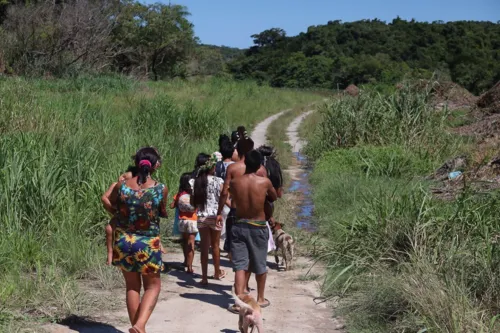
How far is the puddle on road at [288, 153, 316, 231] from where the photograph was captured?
1217cm

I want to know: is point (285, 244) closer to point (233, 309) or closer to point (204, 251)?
point (204, 251)

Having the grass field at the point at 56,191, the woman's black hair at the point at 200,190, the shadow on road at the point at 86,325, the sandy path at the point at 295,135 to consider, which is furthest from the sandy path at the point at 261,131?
the shadow on road at the point at 86,325

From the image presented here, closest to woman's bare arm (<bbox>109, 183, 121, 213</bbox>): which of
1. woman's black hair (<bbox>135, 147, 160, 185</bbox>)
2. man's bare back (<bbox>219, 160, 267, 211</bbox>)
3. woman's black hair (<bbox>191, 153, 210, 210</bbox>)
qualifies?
woman's black hair (<bbox>135, 147, 160, 185</bbox>)

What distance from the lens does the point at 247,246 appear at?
6.87m

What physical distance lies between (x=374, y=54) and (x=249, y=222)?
7367 cm

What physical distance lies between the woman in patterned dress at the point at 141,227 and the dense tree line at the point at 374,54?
37389 millimetres

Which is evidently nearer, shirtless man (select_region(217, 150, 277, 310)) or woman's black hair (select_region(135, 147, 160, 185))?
woman's black hair (select_region(135, 147, 160, 185))

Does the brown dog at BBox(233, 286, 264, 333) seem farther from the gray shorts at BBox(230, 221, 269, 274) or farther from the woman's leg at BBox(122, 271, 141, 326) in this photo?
the gray shorts at BBox(230, 221, 269, 274)

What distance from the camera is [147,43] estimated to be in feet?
174

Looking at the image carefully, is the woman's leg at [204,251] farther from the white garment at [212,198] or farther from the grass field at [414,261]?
the grass field at [414,261]

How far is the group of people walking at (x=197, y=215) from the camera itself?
555 centimetres

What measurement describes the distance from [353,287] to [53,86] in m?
18.8

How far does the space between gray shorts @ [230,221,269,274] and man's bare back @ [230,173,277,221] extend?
9cm

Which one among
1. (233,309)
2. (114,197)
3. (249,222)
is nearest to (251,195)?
(249,222)
